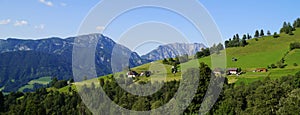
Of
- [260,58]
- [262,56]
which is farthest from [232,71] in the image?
[262,56]

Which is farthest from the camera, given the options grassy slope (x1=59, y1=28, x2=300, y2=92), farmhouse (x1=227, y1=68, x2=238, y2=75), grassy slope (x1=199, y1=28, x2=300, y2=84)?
farmhouse (x1=227, y1=68, x2=238, y2=75)

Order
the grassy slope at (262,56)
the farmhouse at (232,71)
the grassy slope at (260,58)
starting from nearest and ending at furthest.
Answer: the grassy slope at (260,58) < the grassy slope at (262,56) < the farmhouse at (232,71)

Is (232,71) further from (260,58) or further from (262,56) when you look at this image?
(262,56)

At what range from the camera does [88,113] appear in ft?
242

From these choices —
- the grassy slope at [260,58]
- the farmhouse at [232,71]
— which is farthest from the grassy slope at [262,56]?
the farmhouse at [232,71]

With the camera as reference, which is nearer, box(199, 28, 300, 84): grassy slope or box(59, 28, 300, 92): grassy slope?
box(59, 28, 300, 92): grassy slope

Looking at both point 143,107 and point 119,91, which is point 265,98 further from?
point 119,91

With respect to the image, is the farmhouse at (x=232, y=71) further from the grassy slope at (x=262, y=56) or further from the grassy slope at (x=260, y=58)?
Result: the grassy slope at (x=262, y=56)

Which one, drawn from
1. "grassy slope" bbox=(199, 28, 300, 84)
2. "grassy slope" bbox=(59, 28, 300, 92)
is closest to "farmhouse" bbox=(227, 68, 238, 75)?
"grassy slope" bbox=(59, 28, 300, 92)

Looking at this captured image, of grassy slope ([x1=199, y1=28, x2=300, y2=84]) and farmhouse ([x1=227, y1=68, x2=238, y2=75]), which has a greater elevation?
grassy slope ([x1=199, y1=28, x2=300, y2=84])

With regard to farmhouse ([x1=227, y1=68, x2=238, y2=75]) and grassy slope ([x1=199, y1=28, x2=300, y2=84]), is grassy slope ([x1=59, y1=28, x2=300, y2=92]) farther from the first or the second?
farmhouse ([x1=227, y1=68, x2=238, y2=75])

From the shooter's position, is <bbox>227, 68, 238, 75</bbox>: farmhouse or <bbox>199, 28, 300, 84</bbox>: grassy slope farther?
<bbox>227, 68, 238, 75</bbox>: farmhouse

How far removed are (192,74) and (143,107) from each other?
21.8 metres

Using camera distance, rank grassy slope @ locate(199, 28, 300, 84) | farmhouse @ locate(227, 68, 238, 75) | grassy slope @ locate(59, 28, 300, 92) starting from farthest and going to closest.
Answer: farmhouse @ locate(227, 68, 238, 75) → grassy slope @ locate(199, 28, 300, 84) → grassy slope @ locate(59, 28, 300, 92)
